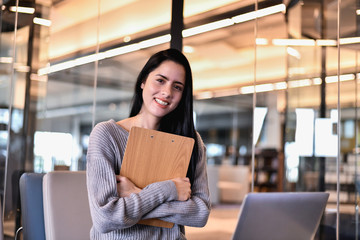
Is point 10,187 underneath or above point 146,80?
underneath

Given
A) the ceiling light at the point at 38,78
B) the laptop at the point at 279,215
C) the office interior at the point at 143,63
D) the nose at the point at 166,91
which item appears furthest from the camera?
the ceiling light at the point at 38,78

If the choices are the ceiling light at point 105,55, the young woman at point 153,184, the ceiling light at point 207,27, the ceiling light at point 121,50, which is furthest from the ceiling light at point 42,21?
the young woman at point 153,184

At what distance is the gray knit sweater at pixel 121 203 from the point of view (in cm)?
149

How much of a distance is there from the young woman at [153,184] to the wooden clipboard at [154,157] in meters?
0.03

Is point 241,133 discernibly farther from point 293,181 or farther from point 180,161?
point 180,161

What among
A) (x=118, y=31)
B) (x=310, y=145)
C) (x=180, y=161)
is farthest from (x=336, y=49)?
(x=180, y=161)

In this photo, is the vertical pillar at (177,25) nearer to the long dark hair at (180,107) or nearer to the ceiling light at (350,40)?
the ceiling light at (350,40)

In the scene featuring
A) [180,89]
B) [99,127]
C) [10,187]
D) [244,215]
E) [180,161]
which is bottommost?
[10,187]

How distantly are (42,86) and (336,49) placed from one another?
11.3 ft

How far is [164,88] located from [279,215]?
648mm

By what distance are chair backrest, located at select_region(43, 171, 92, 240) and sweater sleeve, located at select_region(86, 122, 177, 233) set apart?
0.63m

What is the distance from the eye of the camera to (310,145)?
5238 mm

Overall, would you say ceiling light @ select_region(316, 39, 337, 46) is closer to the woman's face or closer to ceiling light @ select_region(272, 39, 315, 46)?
ceiling light @ select_region(272, 39, 315, 46)

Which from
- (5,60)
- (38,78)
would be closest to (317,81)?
(38,78)
